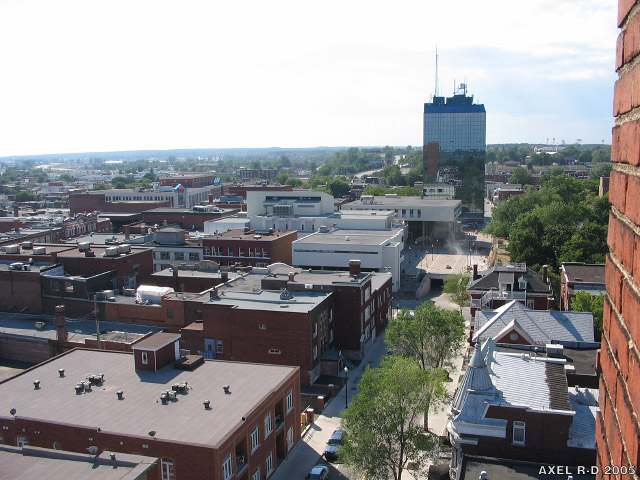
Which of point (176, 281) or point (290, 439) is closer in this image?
point (290, 439)

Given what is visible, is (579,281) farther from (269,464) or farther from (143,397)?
(143,397)

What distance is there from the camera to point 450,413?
28359 millimetres

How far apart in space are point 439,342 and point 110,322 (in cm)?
2986

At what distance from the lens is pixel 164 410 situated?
28.7 meters

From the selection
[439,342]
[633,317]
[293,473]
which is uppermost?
[633,317]

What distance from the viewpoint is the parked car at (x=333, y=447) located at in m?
33.7

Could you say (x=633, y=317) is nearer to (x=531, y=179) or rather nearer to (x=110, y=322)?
(x=110, y=322)

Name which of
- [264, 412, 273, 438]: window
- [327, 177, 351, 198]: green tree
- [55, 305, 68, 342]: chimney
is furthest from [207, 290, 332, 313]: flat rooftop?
[327, 177, 351, 198]: green tree

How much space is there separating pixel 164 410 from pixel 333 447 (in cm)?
1084

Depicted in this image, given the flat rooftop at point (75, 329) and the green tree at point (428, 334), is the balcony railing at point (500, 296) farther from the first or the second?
the flat rooftop at point (75, 329)

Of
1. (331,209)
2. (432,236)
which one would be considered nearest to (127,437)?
(331,209)

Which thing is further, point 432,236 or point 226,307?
point 432,236

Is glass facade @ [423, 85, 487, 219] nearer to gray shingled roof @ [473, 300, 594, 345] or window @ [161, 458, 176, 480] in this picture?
gray shingled roof @ [473, 300, 594, 345]

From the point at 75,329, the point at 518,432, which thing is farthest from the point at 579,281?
the point at 75,329
